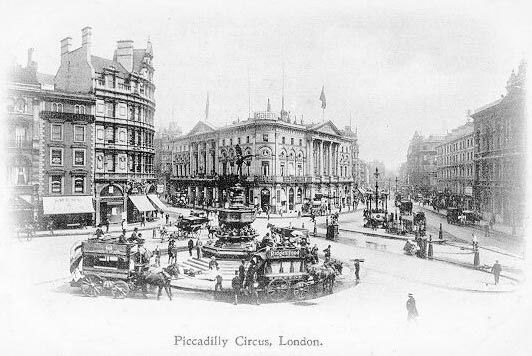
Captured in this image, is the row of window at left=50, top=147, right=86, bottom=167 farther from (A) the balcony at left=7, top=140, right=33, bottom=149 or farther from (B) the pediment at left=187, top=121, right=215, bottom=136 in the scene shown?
(B) the pediment at left=187, top=121, right=215, bottom=136

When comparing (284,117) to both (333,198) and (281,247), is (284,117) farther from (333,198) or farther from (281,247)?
(281,247)

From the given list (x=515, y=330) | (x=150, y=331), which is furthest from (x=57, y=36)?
(x=515, y=330)

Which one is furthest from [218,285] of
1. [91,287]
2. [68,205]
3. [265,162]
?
[265,162]

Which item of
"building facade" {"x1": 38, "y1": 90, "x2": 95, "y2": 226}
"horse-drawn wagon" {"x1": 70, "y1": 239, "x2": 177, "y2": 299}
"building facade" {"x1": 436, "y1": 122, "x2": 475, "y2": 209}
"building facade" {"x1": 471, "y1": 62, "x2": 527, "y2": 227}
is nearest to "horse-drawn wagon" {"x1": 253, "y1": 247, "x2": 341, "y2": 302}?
"horse-drawn wagon" {"x1": 70, "y1": 239, "x2": 177, "y2": 299}

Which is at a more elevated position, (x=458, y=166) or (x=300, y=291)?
(x=458, y=166)

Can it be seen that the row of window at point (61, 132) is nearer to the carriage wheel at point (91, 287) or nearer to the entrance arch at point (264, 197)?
the carriage wheel at point (91, 287)

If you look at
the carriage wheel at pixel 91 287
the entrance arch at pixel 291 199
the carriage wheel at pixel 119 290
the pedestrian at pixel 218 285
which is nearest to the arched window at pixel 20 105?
the carriage wheel at pixel 91 287

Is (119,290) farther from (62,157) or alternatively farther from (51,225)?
(62,157)
